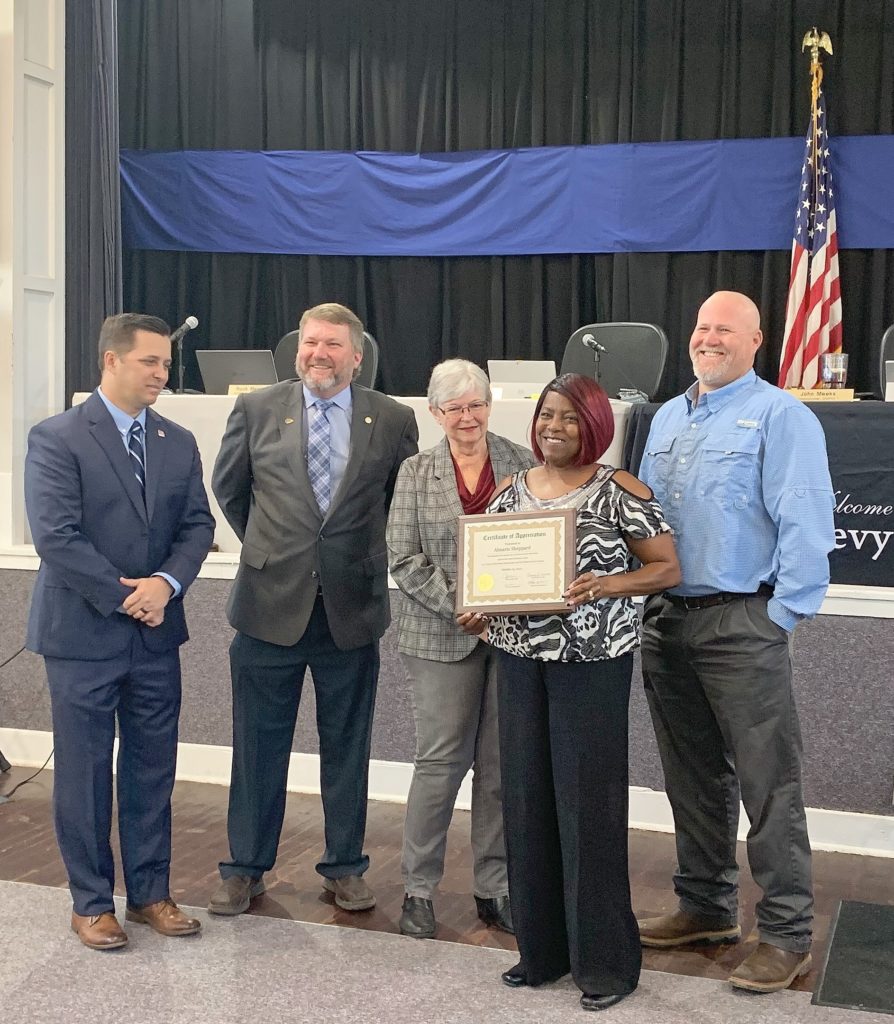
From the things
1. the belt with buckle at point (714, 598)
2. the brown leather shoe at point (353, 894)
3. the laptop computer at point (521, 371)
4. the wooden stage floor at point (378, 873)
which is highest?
the laptop computer at point (521, 371)

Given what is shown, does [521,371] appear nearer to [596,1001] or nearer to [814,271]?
[814,271]

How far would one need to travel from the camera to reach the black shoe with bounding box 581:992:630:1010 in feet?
8.91

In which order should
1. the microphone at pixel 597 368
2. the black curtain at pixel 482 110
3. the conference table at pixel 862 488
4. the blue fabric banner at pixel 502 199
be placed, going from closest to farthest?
the conference table at pixel 862 488, the microphone at pixel 597 368, the blue fabric banner at pixel 502 199, the black curtain at pixel 482 110

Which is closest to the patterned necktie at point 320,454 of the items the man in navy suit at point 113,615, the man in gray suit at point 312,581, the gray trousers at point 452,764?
the man in gray suit at point 312,581

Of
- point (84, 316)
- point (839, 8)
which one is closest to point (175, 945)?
point (84, 316)

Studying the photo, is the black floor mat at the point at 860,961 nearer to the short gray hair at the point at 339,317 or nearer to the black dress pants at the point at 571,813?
the black dress pants at the point at 571,813

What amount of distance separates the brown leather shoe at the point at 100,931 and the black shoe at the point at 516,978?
3.17 feet

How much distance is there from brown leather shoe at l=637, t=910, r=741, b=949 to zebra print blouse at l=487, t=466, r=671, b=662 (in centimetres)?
87

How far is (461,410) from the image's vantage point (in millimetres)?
3045

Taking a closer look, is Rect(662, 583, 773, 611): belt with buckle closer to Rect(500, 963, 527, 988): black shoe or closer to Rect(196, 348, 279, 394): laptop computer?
Rect(500, 963, 527, 988): black shoe

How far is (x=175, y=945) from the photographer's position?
3.09 metres

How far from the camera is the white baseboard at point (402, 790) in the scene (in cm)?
393

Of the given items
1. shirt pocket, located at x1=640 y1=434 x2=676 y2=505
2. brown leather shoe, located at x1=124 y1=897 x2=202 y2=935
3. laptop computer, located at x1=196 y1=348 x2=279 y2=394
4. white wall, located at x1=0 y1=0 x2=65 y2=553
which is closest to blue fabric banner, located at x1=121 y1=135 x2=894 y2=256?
laptop computer, located at x1=196 y1=348 x2=279 y2=394

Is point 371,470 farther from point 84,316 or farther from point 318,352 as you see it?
point 84,316
